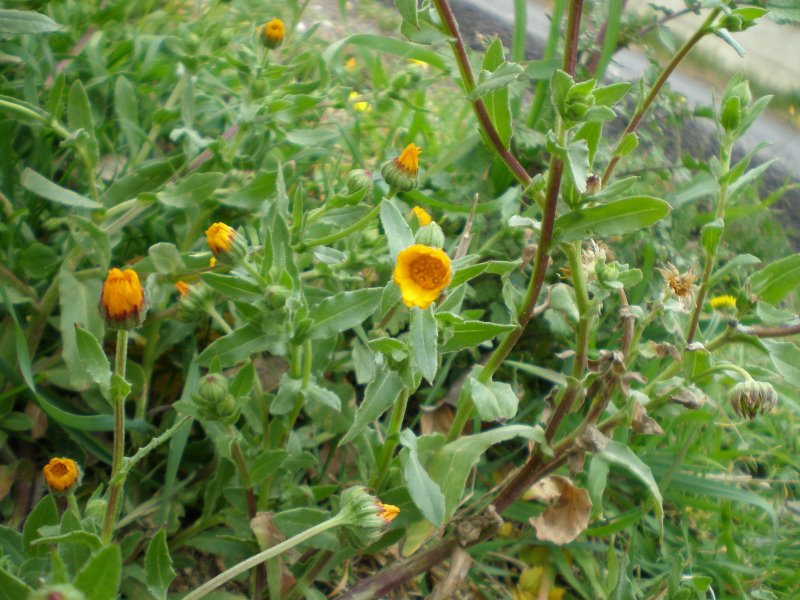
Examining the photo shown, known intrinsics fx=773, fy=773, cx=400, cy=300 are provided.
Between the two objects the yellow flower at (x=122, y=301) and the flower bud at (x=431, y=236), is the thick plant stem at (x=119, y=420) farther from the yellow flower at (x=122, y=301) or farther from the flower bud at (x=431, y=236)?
the flower bud at (x=431, y=236)

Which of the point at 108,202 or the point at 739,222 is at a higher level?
the point at 108,202

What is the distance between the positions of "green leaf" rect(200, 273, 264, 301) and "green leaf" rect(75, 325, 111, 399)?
0.17 m

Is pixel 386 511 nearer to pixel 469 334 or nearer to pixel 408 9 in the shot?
pixel 469 334

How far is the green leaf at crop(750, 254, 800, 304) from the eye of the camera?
106cm

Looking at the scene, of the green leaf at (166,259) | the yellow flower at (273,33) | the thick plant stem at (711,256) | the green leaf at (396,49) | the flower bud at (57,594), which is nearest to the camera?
the flower bud at (57,594)

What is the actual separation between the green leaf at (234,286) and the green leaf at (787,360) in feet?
2.29

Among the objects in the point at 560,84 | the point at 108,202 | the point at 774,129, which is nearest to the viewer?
the point at 560,84

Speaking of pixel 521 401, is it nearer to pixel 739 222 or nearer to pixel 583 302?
pixel 583 302

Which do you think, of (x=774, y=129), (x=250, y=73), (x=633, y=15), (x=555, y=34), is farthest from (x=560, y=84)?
(x=774, y=129)

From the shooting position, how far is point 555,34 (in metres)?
1.90

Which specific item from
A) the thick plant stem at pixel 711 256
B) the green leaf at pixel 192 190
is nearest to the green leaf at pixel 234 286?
the green leaf at pixel 192 190

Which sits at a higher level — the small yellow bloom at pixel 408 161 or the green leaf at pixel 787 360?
the small yellow bloom at pixel 408 161

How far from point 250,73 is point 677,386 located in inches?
37.4

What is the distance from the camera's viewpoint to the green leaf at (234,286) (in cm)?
101
